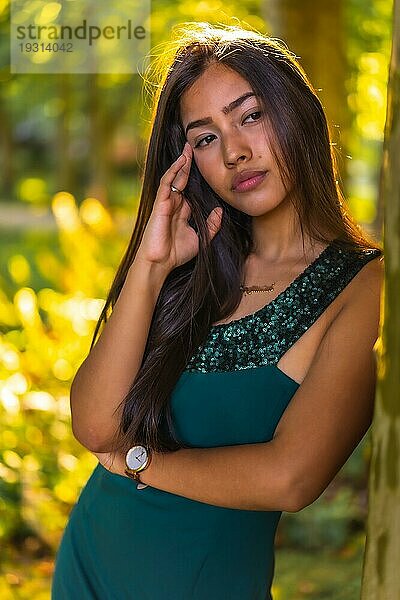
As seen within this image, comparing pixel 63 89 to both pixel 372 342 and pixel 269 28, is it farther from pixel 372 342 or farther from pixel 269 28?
pixel 372 342

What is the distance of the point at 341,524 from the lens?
185 inches

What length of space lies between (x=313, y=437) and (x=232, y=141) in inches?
24.6

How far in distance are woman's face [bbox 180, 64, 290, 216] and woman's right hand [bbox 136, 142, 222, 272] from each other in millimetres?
52

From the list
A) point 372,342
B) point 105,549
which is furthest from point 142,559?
point 372,342

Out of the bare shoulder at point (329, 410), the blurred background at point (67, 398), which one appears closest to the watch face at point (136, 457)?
the bare shoulder at point (329, 410)

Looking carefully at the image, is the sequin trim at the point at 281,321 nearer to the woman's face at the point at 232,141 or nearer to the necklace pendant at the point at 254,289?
the necklace pendant at the point at 254,289

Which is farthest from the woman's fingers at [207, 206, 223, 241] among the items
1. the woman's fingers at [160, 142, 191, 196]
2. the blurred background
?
the blurred background

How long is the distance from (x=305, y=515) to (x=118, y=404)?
2.74 meters

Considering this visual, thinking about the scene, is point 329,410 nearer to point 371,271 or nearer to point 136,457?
point 371,271

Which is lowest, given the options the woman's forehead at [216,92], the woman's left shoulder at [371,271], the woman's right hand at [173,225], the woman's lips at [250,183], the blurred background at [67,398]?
the blurred background at [67,398]

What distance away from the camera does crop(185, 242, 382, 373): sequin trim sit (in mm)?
2109

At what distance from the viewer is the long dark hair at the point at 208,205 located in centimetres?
216

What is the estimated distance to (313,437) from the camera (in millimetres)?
1886

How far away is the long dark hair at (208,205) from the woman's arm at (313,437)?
0.19 m
